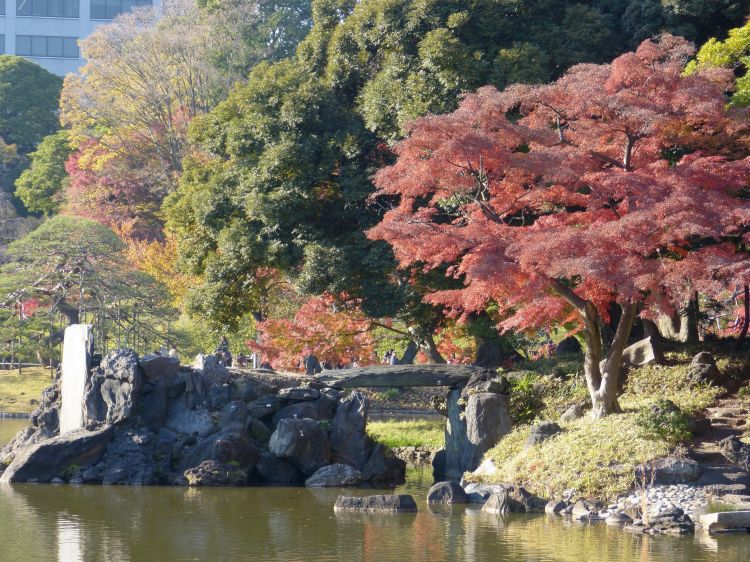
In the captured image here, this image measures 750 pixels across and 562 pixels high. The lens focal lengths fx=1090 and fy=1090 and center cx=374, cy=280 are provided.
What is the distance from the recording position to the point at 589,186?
17.7 meters

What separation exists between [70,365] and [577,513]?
10935 mm

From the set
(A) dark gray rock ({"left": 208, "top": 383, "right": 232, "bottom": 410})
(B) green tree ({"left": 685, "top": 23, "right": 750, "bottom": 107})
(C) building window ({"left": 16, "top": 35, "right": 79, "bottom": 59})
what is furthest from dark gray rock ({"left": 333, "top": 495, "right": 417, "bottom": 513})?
(C) building window ({"left": 16, "top": 35, "right": 79, "bottom": 59})

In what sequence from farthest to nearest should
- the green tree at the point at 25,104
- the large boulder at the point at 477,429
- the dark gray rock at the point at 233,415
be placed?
1. the green tree at the point at 25,104
2. the dark gray rock at the point at 233,415
3. the large boulder at the point at 477,429

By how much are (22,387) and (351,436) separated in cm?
1968

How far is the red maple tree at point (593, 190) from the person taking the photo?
16.6 m

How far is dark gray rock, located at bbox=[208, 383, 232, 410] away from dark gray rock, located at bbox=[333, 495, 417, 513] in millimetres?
5875

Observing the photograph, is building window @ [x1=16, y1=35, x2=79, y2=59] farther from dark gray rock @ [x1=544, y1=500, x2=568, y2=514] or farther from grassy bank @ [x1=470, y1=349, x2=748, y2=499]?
dark gray rock @ [x1=544, y1=500, x2=568, y2=514]

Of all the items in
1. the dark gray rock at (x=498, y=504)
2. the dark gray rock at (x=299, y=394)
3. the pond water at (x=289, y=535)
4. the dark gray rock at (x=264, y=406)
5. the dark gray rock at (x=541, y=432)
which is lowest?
the pond water at (x=289, y=535)

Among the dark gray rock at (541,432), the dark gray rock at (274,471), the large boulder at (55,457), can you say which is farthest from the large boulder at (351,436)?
the large boulder at (55,457)

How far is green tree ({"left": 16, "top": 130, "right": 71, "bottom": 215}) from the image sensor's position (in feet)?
165

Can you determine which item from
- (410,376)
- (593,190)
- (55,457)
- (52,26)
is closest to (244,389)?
(410,376)

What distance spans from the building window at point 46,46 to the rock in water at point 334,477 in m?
56.6

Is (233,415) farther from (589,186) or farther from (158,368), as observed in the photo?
(589,186)

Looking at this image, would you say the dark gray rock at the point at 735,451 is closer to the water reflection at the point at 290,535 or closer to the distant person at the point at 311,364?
the water reflection at the point at 290,535
